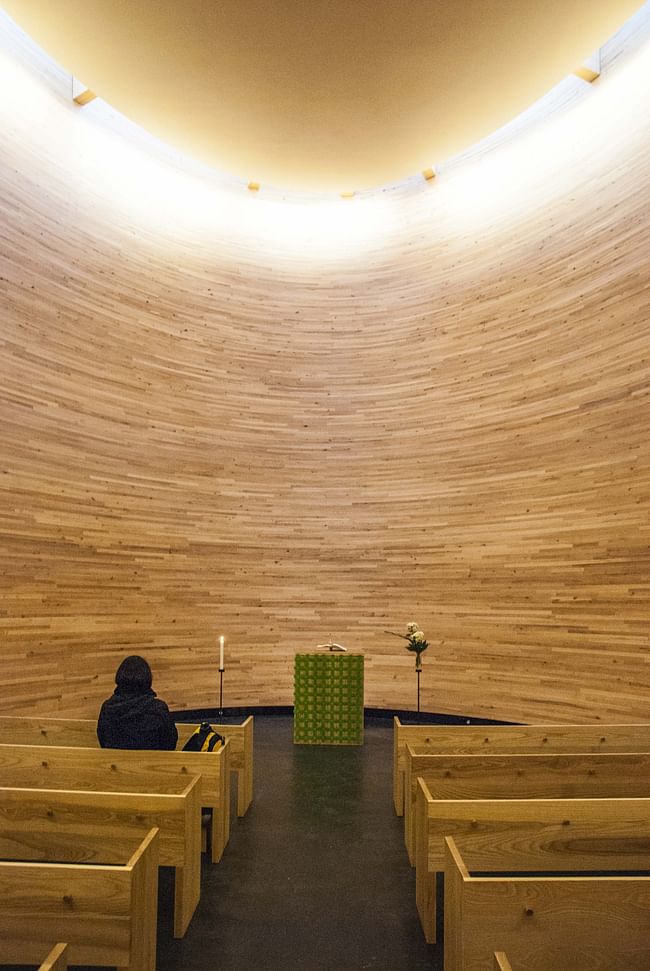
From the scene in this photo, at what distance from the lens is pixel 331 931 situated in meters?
2.76

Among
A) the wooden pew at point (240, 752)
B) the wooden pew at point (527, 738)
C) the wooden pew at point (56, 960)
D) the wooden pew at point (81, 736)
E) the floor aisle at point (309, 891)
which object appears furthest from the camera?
the wooden pew at point (240, 752)

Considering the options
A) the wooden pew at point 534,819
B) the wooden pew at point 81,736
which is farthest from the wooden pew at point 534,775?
the wooden pew at point 81,736

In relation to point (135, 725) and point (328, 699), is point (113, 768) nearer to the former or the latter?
point (135, 725)

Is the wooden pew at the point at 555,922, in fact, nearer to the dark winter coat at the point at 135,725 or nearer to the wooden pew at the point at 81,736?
the dark winter coat at the point at 135,725

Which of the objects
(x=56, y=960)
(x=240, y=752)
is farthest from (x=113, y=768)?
(x=56, y=960)

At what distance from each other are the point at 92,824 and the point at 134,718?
116 centimetres

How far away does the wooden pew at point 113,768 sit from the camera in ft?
10.1

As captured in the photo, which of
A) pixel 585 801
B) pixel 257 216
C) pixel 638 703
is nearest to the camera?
pixel 585 801

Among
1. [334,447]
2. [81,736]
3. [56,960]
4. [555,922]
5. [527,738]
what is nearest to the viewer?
[56,960]

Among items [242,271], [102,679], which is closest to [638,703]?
[102,679]

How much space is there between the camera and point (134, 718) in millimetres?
3615

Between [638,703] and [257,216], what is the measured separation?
23.2ft

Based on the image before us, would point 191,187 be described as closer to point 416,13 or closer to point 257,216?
point 257,216

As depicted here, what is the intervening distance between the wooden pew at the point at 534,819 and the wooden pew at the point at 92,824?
101 centimetres
